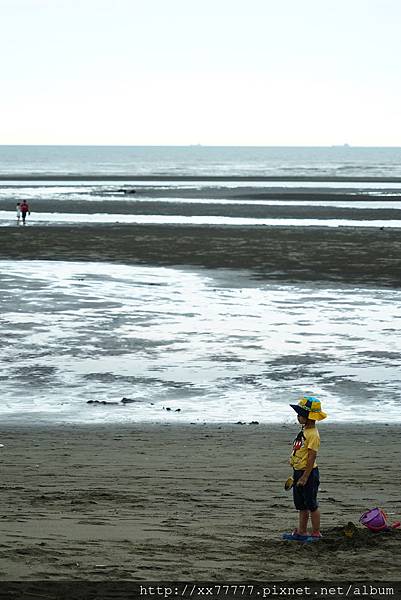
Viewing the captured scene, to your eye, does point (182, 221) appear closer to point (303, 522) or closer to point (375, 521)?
point (303, 522)

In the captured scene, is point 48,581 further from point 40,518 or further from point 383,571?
point 383,571

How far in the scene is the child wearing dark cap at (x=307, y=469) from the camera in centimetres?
920

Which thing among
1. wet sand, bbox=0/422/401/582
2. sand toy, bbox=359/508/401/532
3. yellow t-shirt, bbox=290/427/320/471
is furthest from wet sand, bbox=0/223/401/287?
sand toy, bbox=359/508/401/532

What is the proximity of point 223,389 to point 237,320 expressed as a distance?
271 inches

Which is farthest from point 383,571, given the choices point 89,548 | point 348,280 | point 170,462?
point 348,280

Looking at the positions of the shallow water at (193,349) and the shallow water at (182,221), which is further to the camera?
the shallow water at (182,221)

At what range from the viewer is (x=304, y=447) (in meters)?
9.52

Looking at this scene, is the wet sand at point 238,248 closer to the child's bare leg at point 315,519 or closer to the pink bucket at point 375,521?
the child's bare leg at point 315,519

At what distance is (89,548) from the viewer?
336 inches

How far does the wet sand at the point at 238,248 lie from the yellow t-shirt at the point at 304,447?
68.8 feet

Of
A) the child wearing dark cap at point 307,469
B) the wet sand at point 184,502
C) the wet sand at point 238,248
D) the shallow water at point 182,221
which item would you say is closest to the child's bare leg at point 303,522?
the child wearing dark cap at point 307,469

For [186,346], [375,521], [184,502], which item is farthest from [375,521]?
[186,346]

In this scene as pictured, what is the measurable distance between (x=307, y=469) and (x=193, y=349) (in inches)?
437

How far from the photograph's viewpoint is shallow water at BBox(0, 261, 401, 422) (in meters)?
16.0
